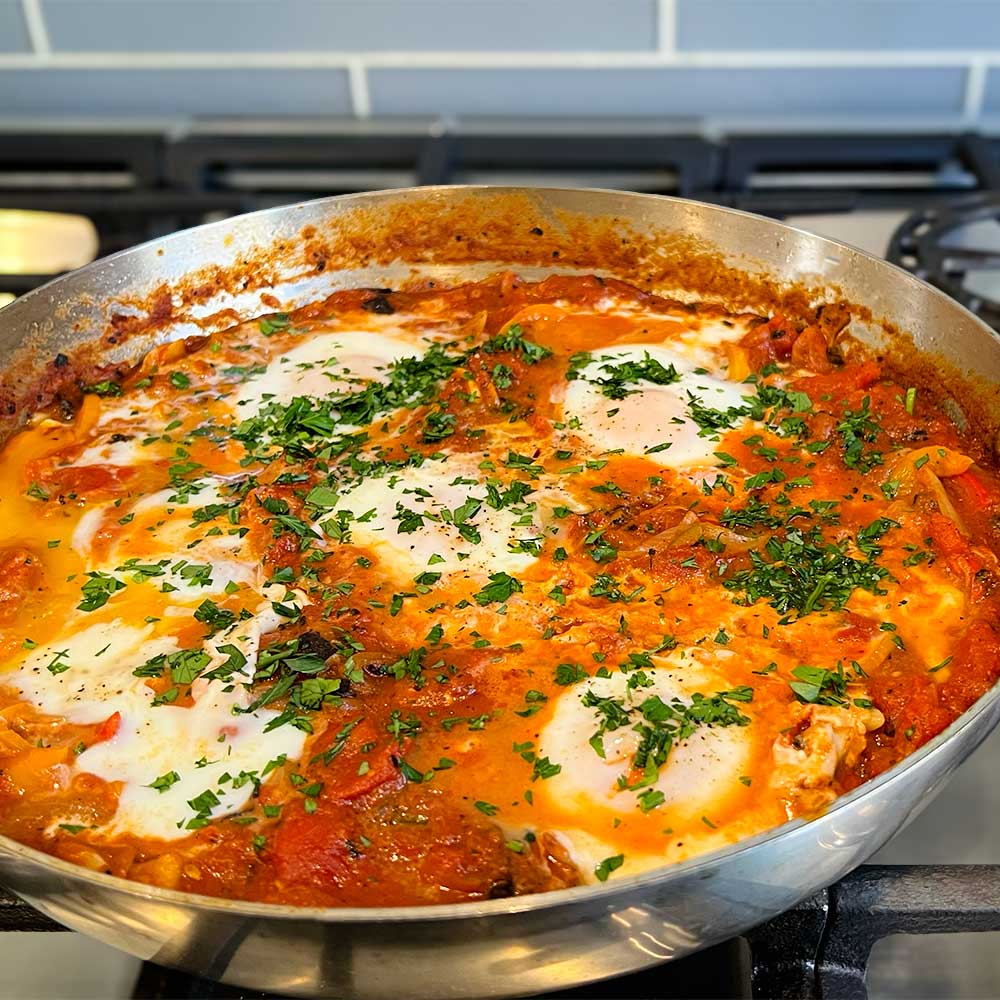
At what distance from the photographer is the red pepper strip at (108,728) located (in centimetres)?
186

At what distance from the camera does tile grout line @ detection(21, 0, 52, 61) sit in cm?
441

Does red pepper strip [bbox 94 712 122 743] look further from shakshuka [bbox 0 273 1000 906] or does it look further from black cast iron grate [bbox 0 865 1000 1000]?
black cast iron grate [bbox 0 865 1000 1000]

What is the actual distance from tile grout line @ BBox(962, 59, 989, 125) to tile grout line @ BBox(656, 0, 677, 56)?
1.13 meters

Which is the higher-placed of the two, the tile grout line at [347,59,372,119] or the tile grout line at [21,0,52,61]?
the tile grout line at [21,0,52,61]

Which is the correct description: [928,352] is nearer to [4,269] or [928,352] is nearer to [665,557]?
[665,557]

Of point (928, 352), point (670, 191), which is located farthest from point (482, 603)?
point (670, 191)

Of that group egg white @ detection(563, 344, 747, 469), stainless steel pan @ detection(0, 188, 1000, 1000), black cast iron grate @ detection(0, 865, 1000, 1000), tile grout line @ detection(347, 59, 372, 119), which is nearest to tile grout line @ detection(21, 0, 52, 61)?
tile grout line @ detection(347, 59, 372, 119)

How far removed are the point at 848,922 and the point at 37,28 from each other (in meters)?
4.41

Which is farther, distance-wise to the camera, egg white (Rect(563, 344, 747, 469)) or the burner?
the burner

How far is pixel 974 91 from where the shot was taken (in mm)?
4316

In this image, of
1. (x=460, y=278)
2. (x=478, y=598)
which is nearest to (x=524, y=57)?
(x=460, y=278)

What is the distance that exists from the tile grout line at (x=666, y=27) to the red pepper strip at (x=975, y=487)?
2570 mm

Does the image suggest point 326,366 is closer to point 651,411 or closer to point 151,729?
point 651,411

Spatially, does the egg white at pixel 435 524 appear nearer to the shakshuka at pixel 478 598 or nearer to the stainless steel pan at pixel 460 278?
the shakshuka at pixel 478 598
